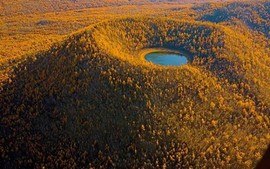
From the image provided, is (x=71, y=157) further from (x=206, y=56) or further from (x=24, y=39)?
(x=24, y=39)

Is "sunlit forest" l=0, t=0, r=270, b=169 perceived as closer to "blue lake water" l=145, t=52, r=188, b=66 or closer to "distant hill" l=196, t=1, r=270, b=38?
"blue lake water" l=145, t=52, r=188, b=66

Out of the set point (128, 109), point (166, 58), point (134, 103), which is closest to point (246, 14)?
point (166, 58)

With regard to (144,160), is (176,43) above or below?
above

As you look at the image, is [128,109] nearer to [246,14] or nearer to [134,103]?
[134,103]

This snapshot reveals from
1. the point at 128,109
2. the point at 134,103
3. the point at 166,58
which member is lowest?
the point at 128,109

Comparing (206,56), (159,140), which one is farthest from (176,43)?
(159,140)

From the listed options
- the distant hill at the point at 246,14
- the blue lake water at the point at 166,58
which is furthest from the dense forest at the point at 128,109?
the distant hill at the point at 246,14
